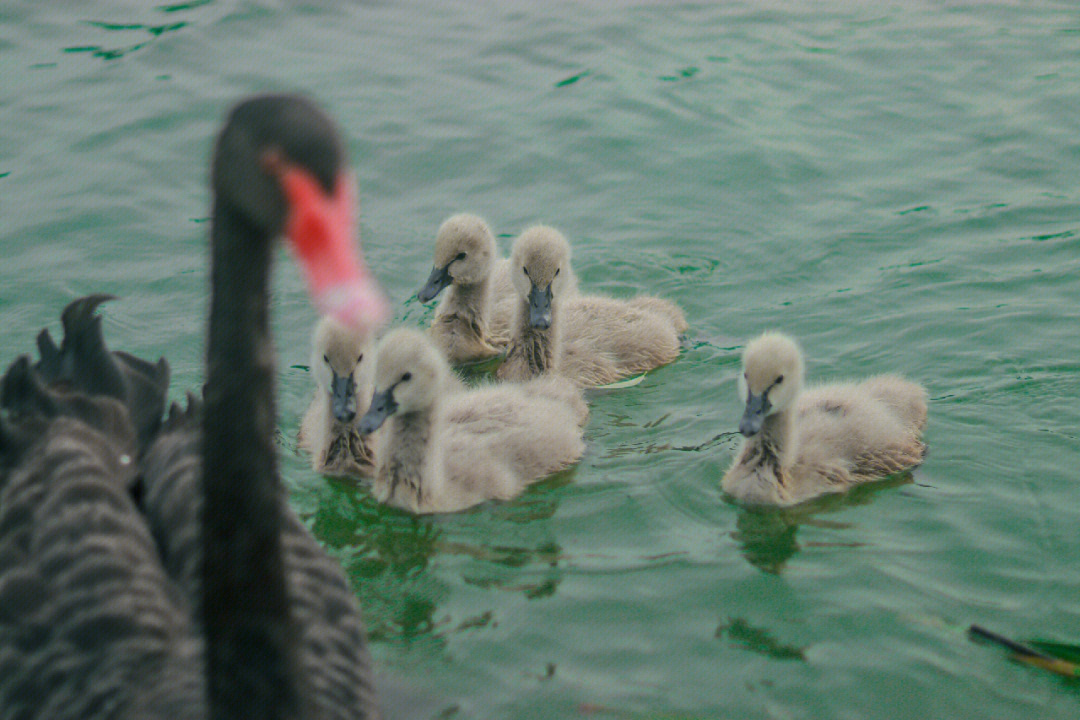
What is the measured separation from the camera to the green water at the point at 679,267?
3758mm

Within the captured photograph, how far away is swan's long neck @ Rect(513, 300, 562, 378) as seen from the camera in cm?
533

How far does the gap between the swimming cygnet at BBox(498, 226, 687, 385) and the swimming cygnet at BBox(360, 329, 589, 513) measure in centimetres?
49

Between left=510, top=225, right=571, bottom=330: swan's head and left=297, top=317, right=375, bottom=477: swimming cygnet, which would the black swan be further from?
left=510, top=225, right=571, bottom=330: swan's head

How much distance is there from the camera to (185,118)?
7.76 meters

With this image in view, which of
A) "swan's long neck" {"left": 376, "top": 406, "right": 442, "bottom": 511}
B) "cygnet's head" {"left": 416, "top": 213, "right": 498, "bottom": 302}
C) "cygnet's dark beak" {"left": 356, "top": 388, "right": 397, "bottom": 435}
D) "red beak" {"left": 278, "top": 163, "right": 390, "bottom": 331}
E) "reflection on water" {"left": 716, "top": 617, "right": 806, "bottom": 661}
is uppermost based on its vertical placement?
"red beak" {"left": 278, "top": 163, "right": 390, "bottom": 331}

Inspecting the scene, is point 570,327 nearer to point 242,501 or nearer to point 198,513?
point 198,513

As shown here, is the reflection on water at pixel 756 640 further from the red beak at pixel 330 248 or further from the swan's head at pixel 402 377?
the red beak at pixel 330 248

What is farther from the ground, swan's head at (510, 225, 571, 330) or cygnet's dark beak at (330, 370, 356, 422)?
swan's head at (510, 225, 571, 330)

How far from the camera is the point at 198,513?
9.27 feet

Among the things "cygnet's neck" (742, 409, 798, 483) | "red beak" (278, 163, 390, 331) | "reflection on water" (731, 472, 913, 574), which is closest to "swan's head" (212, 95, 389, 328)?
"red beak" (278, 163, 390, 331)

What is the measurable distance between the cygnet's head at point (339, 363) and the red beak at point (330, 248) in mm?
2418

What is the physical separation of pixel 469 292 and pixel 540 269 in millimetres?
631

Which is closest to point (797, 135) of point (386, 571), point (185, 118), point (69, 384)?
point (185, 118)

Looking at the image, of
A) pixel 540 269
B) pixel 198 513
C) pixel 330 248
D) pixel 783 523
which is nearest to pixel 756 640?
pixel 783 523
